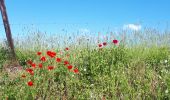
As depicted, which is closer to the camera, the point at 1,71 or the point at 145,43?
the point at 1,71

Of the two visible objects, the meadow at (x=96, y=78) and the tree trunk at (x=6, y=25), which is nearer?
the meadow at (x=96, y=78)

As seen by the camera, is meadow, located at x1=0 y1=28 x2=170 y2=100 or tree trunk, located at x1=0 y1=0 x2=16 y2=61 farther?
tree trunk, located at x1=0 y1=0 x2=16 y2=61

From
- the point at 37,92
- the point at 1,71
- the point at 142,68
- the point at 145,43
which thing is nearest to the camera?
the point at 37,92

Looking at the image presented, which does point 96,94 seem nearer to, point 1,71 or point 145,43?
point 1,71

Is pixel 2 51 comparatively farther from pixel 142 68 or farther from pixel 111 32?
pixel 142 68

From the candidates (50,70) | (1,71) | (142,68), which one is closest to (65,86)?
(50,70)

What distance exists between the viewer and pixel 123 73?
269 inches

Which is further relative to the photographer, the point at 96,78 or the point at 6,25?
Answer: the point at 6,25

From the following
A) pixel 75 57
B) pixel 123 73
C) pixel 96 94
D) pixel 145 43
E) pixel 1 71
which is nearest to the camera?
pixel 96 94

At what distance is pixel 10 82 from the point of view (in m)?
7.60

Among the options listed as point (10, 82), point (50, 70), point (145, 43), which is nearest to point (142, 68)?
point (50, 70)

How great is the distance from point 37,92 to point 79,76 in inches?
49.6

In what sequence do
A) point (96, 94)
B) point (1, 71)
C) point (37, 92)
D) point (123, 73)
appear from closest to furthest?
point (96, 94) → point (37, 92) → point (123, 73) → point (1, 71)

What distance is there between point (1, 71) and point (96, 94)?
12.9 feet
